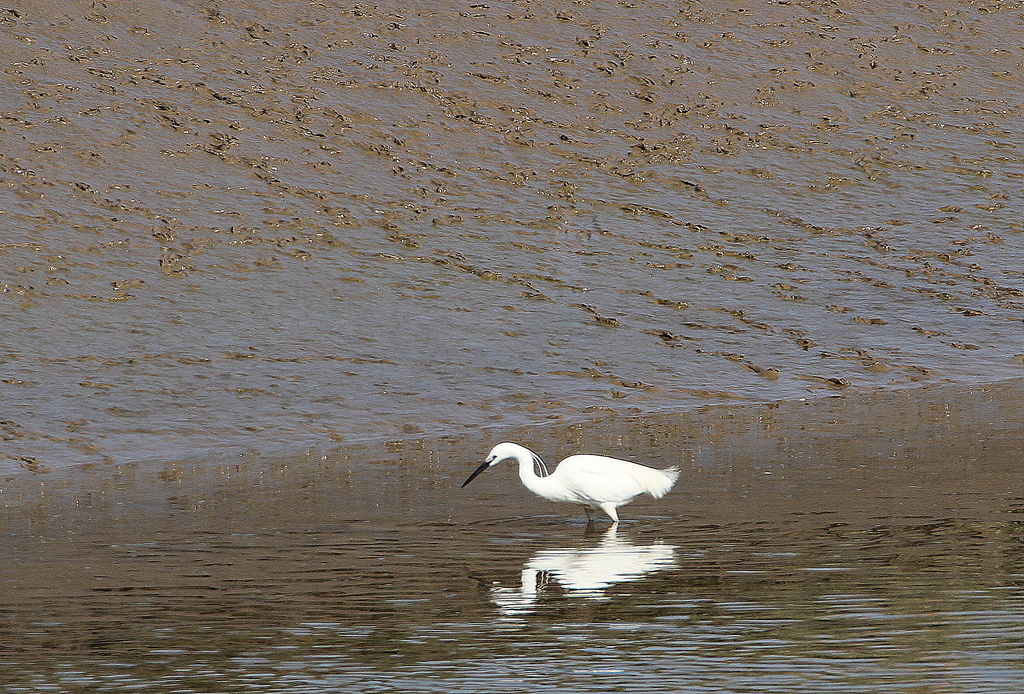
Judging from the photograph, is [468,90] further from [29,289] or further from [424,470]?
[424,470]

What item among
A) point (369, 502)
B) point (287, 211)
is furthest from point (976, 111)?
point (369, 502)

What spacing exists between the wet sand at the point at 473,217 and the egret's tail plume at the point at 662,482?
2.60m

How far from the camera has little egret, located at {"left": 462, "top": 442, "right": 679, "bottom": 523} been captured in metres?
7.75

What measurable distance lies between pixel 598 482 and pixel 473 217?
21.6 ft

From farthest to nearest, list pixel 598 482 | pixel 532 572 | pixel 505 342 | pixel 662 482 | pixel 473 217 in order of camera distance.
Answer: pixel 473 217
pixel 505 342
pixel 662 482
pixel 598 482
pixel 532 572

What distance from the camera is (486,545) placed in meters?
7.39

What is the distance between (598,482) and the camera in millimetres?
7750

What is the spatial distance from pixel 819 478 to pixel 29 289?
5763mm

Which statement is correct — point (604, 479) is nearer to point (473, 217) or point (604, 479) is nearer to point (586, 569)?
point (586, 569)

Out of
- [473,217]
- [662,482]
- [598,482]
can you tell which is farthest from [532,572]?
[473,217]

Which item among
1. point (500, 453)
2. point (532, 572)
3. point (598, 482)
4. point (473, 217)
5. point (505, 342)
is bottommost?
point (532, 572)

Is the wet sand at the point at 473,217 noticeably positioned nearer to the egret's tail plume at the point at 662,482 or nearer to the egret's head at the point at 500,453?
the egret's head at the point at 500,453

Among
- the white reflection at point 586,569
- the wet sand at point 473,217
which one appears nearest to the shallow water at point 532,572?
the white reflection at point 586,569

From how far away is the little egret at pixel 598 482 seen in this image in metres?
7.75
